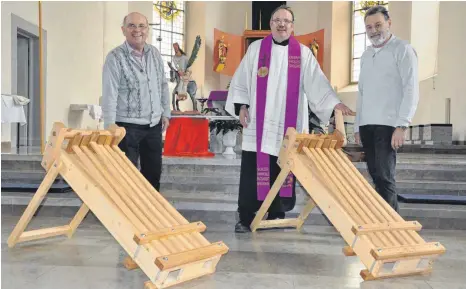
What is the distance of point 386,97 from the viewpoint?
318 centimetres

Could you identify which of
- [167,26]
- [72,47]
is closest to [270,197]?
[72,47]

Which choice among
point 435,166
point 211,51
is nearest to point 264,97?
point 435,166

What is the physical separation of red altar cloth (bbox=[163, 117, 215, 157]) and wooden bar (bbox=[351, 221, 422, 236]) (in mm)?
4146

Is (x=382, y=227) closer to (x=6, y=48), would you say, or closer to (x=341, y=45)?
(x=6, y=48)

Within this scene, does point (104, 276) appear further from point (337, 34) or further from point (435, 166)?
point (337, 34)

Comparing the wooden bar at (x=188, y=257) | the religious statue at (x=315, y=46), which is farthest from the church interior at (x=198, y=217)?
the religious statue at (x=315, y=46)

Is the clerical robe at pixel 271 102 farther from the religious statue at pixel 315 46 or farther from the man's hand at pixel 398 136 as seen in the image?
the religious statue at pixel 315 46

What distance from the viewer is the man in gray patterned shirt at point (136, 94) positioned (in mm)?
3326

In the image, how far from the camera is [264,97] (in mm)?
3609

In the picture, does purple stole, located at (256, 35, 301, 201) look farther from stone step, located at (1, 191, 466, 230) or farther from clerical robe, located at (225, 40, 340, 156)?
stone step, located at (1, 191, 466, 230)

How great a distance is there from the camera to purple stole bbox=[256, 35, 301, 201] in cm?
359

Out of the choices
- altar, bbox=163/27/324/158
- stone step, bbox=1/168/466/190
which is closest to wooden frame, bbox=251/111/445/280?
stone step, bbox=1/168/466/190

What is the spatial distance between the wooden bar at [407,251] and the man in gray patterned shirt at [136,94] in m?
1.69

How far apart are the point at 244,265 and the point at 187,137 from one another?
4.24m
